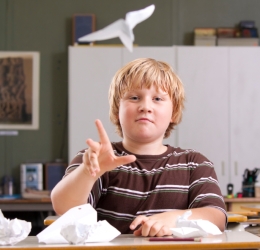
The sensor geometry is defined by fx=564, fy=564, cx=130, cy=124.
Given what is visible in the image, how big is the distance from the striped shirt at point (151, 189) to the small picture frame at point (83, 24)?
12.6 ft

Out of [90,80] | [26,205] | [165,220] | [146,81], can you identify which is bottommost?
[26,205]

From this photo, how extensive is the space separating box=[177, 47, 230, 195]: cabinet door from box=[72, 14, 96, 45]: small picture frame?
2.99 feet

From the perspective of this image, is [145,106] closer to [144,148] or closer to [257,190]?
[144,148]

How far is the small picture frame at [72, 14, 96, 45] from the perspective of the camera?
5.37 m

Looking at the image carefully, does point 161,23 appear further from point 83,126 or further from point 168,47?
point 83,126

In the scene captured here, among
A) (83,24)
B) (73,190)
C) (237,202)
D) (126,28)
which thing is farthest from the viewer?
(83,24)

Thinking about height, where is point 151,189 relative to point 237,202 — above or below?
above

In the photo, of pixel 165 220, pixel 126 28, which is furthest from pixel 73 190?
pixel 126 28

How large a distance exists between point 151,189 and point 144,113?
22cm

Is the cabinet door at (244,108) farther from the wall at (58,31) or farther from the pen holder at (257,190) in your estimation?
the wall at (58,31)

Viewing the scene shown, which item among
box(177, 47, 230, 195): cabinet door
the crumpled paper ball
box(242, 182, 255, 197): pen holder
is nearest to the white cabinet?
box(177, 47, 230, 195): cabinet door

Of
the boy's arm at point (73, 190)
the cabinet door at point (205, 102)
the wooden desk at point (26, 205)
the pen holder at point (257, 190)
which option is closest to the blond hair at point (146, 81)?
the boy's arm at point (73, 190)

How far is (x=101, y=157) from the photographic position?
1.24 metres

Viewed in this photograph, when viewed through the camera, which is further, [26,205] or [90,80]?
[90,80]
